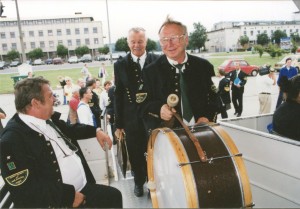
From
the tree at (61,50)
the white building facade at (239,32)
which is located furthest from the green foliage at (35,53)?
the white building facade at (239,32)

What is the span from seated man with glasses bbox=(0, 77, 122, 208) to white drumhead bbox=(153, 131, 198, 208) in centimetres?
60

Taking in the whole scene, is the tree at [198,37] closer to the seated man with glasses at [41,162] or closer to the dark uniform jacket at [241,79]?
the dark uniform jacket at [241,79]

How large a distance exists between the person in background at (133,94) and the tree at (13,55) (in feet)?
175

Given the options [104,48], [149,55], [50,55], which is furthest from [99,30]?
[149,55]

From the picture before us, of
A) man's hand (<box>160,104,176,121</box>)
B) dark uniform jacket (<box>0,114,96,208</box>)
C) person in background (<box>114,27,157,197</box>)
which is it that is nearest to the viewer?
dark uniform jacket (<box>0,114,96,208</box>)

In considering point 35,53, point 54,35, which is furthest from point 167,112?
point 54,35

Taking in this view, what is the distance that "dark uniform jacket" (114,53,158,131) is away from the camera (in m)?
3.29

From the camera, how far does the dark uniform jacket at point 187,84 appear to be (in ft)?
7.98

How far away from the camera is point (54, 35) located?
57562mm

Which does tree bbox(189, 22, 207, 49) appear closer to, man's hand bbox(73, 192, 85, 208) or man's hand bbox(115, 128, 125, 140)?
man's hand bbox(115, 128, 125, 140)

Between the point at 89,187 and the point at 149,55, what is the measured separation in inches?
69.6

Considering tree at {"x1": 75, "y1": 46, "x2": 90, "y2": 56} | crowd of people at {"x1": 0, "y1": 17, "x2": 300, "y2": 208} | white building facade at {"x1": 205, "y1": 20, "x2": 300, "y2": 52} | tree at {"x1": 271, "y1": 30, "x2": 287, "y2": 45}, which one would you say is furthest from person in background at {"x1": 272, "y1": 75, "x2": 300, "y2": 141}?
white building facade at {"x1": 205, "y1": 20, "x2": 300, "y2": 52}

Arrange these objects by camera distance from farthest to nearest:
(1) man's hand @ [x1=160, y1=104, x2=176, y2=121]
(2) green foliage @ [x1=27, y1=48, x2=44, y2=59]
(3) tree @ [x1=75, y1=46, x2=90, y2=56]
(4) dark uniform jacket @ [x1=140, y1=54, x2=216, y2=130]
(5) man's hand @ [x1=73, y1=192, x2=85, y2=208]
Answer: (3) tree @ [x1=75, y1=46, x2=90, y2=56]
(2) green foliage @ [x1=27, y1=48, x2=44, y2=59]
(4) dark uniform jacket @ [x1=140, y1=54, x2=216, y2=130]
(5) man's hand @ [x1=73, y1=192, x2=85, y2=208]
(1) man's hand @ [x1=160, y1=104, x2=176, y2=121]

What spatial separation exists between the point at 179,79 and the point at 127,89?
3.36 feet
